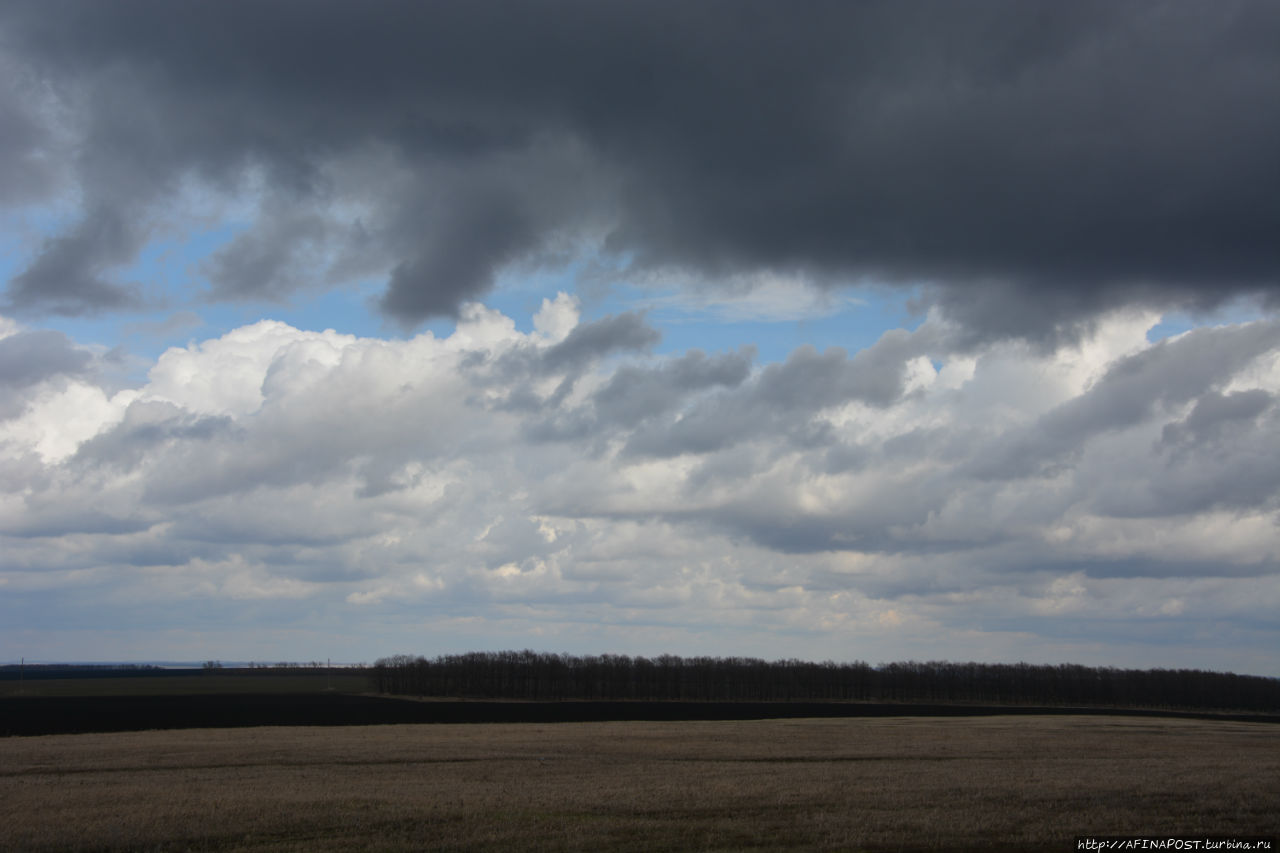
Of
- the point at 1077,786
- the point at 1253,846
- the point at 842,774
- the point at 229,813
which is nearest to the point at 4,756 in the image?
the point at 229,813

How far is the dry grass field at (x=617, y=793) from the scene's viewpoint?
26.1 meters

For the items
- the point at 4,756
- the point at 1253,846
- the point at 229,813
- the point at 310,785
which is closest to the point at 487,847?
the point at 229,813

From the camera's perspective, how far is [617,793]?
34031mm

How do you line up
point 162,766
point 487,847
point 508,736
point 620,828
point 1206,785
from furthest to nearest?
point 508,736
point 162,766
point 1206,785
point 620,828
point 487,847

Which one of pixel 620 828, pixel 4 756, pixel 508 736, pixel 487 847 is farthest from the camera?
pixel 508 736

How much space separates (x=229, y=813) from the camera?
95.9 feet

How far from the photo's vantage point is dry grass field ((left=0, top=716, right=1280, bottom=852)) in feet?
85.6

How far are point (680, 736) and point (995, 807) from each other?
3766 centimetres

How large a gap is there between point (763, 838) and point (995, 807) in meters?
9.62

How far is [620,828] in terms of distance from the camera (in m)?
27.2

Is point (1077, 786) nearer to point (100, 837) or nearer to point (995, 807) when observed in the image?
point (995, 807)

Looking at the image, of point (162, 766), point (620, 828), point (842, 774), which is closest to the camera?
point (620, 828)

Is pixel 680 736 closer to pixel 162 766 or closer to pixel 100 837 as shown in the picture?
pixel 162 766

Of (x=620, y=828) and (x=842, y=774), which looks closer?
(x=620, y=828)
